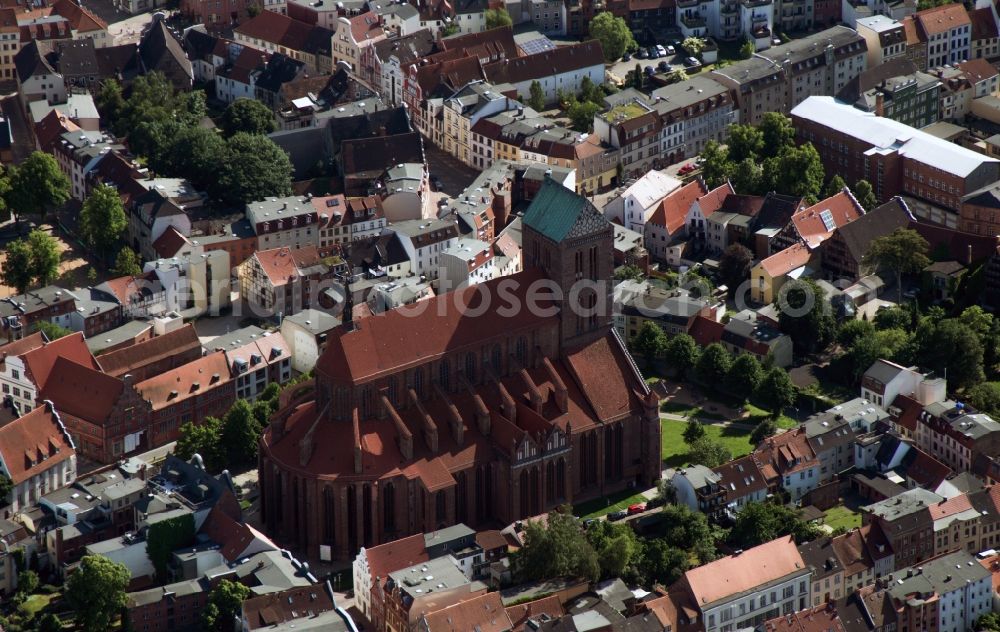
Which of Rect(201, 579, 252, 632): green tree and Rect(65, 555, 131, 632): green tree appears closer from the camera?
Rect(201, 579, 252, 632): green tree

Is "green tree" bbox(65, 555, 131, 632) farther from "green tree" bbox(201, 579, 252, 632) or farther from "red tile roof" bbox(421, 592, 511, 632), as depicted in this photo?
"red tile roof" bbox(421, 592, 511, 632)

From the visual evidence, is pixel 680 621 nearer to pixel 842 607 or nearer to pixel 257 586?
pixel 842 607

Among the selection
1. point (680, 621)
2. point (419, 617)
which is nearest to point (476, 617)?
point (419, 617)

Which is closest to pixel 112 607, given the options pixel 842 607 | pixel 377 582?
pixel 377 582

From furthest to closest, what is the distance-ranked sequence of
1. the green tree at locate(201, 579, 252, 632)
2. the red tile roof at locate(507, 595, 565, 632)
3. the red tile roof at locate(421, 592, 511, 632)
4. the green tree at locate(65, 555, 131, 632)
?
the green tree at locate(65, 555, 131, 632)
the green tree at locate(201, 579, 252, 632)
the red tile roof at locate(507, 595, 565, 632)
the red tile roof at locate(421, 592, 511, 632)

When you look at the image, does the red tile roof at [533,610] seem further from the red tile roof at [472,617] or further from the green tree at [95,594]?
the green tree at [95,594]

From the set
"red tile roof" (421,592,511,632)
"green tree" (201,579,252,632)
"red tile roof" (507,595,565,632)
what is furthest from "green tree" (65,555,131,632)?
"red tile roof" (507,595,565,632)
